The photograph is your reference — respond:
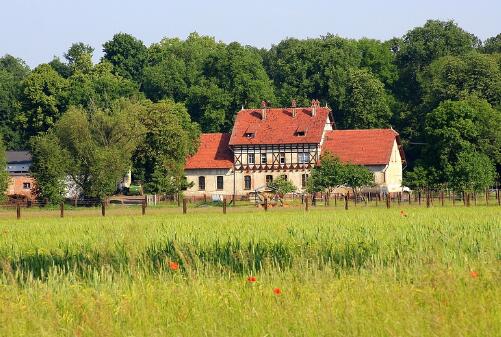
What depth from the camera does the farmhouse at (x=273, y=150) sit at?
9450 cm

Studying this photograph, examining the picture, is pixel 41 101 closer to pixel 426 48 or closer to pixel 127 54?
pixel 127 54

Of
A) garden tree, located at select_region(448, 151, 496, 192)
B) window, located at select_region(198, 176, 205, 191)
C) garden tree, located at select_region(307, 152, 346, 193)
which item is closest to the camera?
garden tree, located at select_region(448, 151, 496, 192)

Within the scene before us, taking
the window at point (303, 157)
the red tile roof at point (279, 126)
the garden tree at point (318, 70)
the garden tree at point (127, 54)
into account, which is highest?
the garden tree at point (127, 54)

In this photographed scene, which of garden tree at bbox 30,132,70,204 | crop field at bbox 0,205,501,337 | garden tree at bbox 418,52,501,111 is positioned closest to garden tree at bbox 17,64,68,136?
garden tree at bbox 30,132,70,204

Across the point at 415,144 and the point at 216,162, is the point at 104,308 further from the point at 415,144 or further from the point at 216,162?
the point at 415,144

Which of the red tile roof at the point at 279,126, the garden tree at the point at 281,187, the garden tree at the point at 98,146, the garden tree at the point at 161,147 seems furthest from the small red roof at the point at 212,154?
the garden tree at the point at 98,146

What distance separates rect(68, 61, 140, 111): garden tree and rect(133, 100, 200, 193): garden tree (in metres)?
16.5

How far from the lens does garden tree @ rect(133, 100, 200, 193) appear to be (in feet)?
289

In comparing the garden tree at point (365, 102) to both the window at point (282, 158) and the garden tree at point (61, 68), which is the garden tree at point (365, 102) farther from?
the garden tree at point (61, 68)

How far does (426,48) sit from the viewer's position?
381ft

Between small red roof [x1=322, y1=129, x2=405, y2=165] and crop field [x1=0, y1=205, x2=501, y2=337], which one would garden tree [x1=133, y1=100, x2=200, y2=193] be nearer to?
small red roof [x1=322, y1=129, x2=405, y2=165]

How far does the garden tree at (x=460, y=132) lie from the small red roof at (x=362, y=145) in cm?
396

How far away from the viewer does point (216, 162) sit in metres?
97.1

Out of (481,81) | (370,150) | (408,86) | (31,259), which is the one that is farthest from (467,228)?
(408,86)
